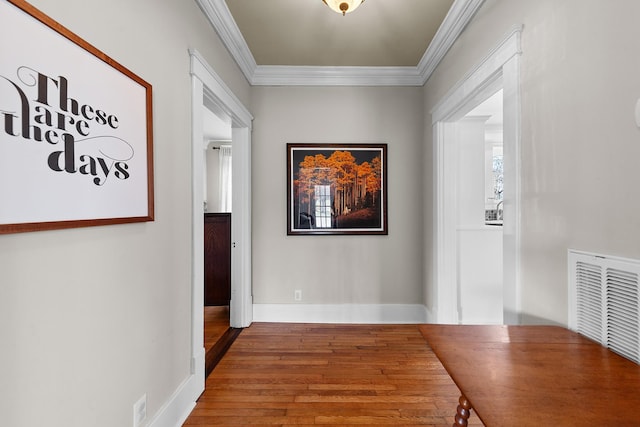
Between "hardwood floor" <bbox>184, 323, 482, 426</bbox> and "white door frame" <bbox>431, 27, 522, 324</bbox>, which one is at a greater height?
"white door frame" <bbox>431, 27, 522, 324</bbox>

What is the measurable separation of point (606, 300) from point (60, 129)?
6.41ft

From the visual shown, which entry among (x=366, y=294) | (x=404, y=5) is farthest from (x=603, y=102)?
(x=366, y=294)

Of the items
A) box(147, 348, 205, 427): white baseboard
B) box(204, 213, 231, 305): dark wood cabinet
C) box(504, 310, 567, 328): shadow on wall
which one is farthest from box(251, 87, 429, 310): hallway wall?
box(504, 310, 567, 328): shadow on wall

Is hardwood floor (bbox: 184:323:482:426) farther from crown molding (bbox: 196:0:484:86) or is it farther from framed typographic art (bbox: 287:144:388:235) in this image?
crown molding (bbox: 196:0:484:86)

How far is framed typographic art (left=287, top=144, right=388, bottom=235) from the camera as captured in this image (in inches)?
139

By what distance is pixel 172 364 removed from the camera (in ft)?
6.02

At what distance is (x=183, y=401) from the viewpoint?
192 centimetres

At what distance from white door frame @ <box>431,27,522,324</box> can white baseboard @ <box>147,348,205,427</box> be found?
6.27 ft

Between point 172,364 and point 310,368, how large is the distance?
107cm

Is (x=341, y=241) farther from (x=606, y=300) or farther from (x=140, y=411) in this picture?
(x=606, y=300)

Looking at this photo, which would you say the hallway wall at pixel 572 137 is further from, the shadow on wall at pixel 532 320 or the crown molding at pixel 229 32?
the crown molding at pixel 229 32

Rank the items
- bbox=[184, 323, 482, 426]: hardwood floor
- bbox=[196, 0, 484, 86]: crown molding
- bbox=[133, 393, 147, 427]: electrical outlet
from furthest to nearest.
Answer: bbox=[196, 0, 484, 86]: crown molding
bbox=[184, 323, 482, 426]: hardwood floor
bbox=[133, 393, 147, 427]: electrical outlet

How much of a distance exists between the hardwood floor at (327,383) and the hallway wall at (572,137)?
91 centimetres

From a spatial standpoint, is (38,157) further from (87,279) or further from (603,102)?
(603,102)
